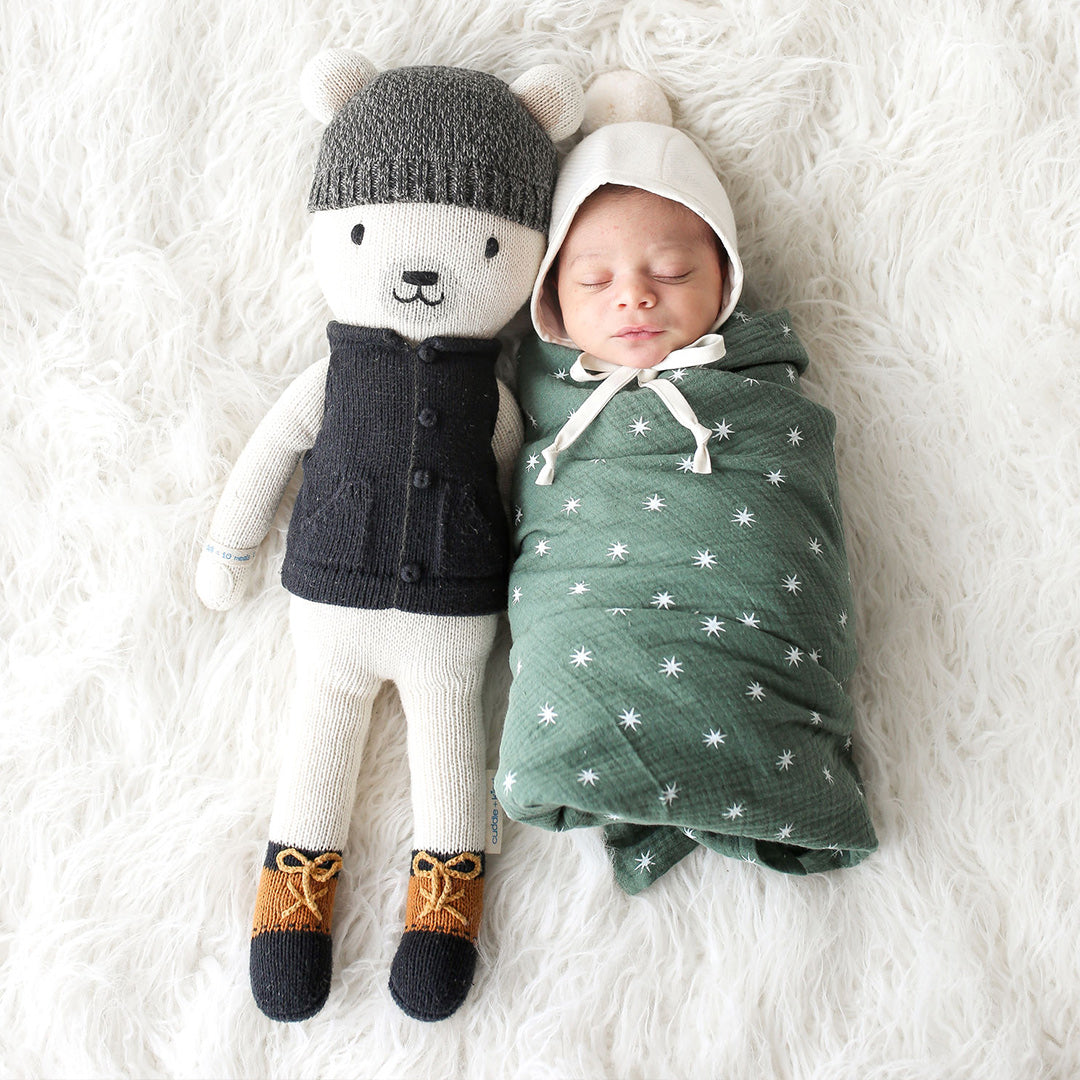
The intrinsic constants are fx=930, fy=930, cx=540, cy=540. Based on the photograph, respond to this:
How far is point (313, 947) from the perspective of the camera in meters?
1.17

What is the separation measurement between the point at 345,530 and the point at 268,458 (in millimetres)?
184

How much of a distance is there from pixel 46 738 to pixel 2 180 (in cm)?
76

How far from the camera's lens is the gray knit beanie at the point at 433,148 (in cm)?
113

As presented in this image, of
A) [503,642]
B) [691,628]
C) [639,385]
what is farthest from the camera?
[503,642]

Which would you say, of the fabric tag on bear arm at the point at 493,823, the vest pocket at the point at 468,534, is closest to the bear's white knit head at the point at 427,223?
the vest pocket at the point at 468,534

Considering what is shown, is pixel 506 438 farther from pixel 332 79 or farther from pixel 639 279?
pixel 332 79

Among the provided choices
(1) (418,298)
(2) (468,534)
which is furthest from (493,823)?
(1) (418,298)

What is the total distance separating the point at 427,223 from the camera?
1.14 metres

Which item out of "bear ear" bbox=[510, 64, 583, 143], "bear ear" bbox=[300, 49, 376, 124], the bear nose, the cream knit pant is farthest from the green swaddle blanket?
"bear ear" bbox=[300, 49, 376, 124]

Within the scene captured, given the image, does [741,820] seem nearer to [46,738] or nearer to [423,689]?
[423,689]

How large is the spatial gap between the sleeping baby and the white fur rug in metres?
0.12

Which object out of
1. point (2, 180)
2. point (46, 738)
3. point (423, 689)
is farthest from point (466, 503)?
point (2, 180)

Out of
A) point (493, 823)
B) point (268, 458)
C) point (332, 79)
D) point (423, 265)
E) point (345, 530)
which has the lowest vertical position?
point (493, 823)

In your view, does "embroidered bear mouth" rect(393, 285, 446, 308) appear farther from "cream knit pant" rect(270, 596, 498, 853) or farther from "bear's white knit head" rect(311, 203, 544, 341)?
"cream knit pant" rect(270, 596, 498, 853)
